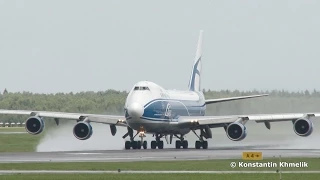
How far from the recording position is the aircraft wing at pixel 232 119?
224 ft

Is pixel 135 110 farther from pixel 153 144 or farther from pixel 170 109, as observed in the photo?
pixel 170 109

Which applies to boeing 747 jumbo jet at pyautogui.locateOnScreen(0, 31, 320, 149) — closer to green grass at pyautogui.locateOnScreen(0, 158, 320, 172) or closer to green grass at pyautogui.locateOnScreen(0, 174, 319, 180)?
green grass at pyautogui.locateOnScreen(0, 158, 320, 172)

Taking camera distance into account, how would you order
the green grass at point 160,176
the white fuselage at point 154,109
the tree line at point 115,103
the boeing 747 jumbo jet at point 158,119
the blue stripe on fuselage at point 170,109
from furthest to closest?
the tree line at point 115,103 → the blue stripe on fuselage at point 170,109 → the white fuselage at point 154,109 → the boeing 747 jumbo jet at point 158,119 → the green grass at point 160,176

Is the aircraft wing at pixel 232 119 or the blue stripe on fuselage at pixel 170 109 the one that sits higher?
the blue stripe on fuselage at pixel 170 109

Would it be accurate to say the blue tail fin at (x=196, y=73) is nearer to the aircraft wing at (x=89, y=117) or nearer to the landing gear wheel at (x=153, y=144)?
the landing gear wheel at (x=153, y=144)

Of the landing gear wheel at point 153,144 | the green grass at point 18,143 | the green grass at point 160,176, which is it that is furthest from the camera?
the landing gear wheel at point 153,144

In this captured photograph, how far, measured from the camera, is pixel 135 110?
68.8 m

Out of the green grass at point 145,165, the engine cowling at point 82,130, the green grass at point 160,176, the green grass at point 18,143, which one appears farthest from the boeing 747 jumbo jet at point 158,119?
the green grass at point 160,176

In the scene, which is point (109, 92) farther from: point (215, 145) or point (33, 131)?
point (33, 131)

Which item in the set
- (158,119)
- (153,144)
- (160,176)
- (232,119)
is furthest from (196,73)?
(160,176)

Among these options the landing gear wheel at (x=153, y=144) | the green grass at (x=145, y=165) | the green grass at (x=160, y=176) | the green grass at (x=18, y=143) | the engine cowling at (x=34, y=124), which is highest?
the engine cowling at (x=34, y=124)

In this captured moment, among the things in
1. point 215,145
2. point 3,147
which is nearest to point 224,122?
point 215,145

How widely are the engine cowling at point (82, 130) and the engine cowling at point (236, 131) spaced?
9.38 m

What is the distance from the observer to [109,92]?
11150 cm
